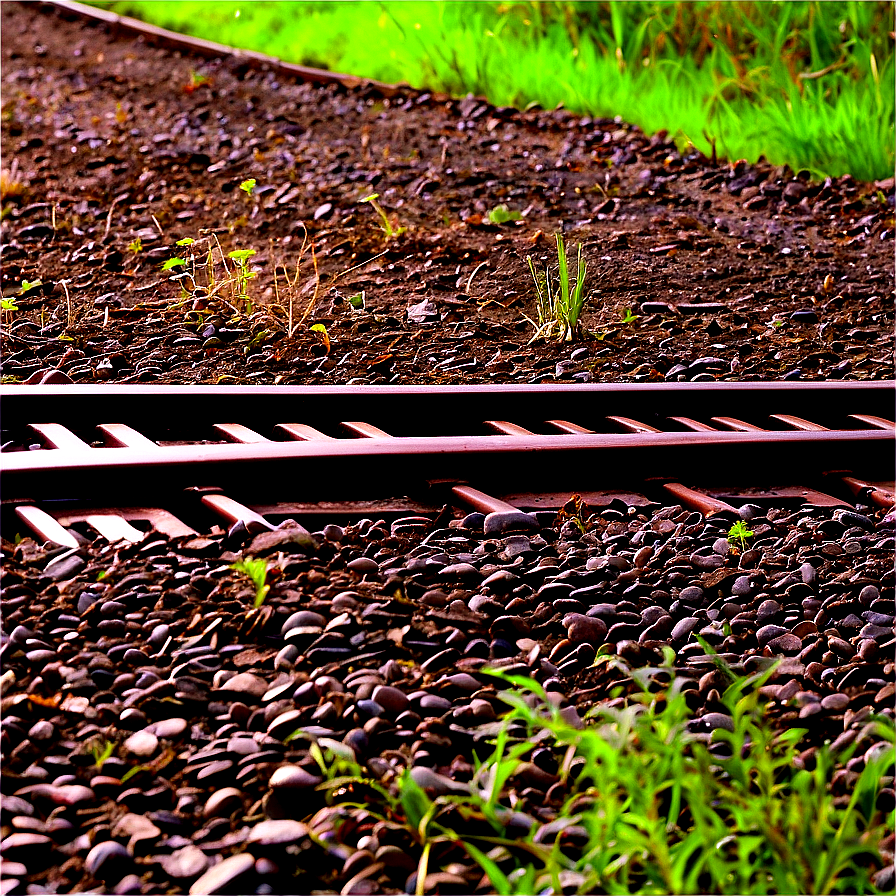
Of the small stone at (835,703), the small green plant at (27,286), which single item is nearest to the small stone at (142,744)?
the small stone at (835,703)

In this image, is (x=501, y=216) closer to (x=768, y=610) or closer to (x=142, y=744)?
(x=768, y=610)

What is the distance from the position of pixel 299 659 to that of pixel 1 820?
55 centimetres

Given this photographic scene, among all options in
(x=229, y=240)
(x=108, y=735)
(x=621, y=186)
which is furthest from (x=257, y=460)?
(x=621, y=186)

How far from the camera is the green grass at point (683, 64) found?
590cm

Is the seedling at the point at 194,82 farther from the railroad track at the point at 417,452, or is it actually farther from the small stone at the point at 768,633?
the small stone at the point at 768,633

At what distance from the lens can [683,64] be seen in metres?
6.95

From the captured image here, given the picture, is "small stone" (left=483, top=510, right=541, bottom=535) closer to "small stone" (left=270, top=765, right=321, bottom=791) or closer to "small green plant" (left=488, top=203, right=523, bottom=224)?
"small stone" (left=270, top=765, right=321, bottom=791)

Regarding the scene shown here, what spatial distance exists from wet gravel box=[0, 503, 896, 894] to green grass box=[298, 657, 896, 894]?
0.03 m

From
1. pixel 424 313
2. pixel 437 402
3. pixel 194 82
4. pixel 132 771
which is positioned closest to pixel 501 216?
pixel 424 313

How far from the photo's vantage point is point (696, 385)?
3250 mm

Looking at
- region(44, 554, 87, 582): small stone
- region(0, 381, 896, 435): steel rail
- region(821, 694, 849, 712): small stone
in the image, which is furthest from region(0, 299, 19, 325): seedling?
region(821, 694, 849, 712): small stone

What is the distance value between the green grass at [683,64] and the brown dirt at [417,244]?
30 cm

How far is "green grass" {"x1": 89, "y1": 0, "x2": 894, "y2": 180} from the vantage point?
19.4ft

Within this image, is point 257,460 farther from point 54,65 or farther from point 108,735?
point 54,65
